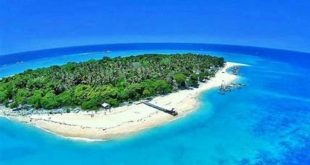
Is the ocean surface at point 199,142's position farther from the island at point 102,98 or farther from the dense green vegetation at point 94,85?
the dense green vegetation at point 94,85

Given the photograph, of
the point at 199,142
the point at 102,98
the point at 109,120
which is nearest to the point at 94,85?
the point at 102,98

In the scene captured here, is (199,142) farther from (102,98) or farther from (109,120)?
(102,98)

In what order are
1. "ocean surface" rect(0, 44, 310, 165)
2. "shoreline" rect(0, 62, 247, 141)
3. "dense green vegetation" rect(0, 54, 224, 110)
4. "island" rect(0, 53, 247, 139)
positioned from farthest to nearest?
"dense green vegetation" rect(0, 54, 224, 110), "island" rect(0, 53, 247, 139), "shoreline" rect(0, 62, 247, 141), "ocean surface" rect(0, 44, 310, 165)

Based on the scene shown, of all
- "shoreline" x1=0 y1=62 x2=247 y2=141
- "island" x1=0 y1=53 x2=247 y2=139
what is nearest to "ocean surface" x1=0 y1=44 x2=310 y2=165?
"shoreline" x1=0 y1=62 x2=247 y2=141

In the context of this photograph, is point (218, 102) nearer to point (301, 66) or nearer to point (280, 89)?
point (280, 89)

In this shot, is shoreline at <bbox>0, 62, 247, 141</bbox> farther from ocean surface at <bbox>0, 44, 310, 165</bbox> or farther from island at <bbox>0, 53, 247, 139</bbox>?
ocean surface at <bbox>0, 44, 310, 165</bbox>

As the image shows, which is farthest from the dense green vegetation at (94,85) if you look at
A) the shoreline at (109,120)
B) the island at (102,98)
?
the shoreline at (109,120)

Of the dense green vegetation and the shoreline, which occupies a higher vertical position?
the dense green vegetation
